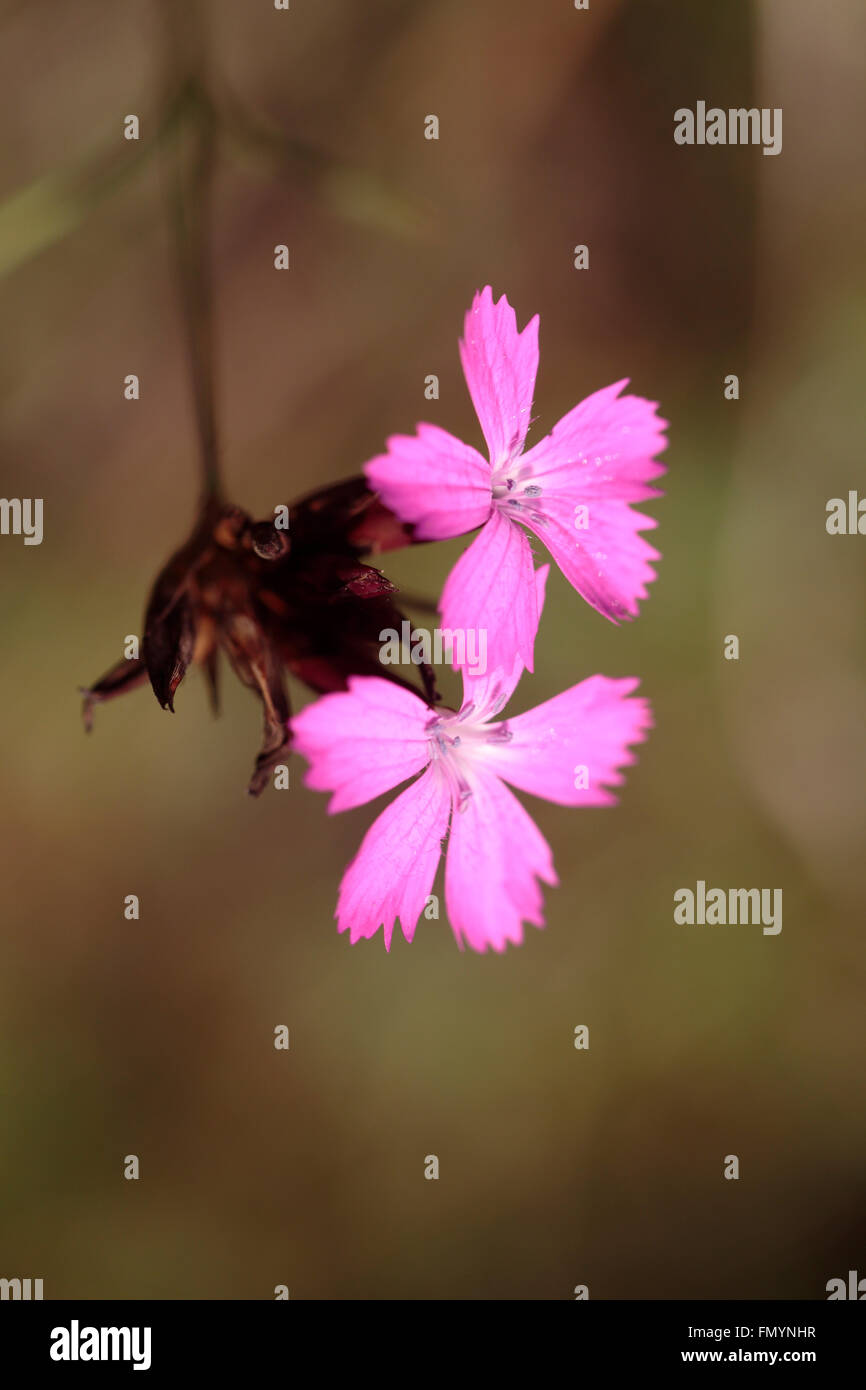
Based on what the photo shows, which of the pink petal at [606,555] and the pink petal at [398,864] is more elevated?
the pink petal at [606,555]

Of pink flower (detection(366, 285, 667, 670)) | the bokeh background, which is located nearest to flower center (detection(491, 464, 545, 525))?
pink flower (detection(366, 285, 667, 670))

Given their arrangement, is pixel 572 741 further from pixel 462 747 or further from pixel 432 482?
pixel 432 482

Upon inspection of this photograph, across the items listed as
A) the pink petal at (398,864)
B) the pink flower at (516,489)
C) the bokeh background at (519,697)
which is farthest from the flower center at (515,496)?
Result: the bokeh background at (519,697)

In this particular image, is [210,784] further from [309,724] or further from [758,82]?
[758,82]

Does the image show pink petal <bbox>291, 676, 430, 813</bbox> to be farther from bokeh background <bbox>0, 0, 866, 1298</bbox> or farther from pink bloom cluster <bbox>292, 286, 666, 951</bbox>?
bokeh background <bbox>0, 0, 866, 1298</bbox>

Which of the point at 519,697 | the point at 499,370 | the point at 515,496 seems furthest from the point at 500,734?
the point at 519,697

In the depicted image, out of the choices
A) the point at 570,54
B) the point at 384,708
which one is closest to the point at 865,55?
the point at 570,54

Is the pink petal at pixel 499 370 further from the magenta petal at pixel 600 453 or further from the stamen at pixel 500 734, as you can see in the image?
the stamen at pixel 500 734
